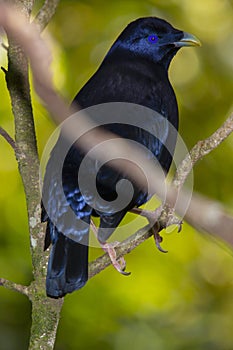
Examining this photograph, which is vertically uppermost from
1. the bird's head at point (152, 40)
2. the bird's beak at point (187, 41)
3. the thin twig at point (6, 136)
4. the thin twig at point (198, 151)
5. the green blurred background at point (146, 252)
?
the thin twig at point (198, 151)

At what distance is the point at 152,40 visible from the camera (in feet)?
11.3

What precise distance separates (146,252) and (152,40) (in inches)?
45.6

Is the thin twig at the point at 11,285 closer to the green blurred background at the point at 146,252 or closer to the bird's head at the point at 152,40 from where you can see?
the green blurred background at the point at 146,252

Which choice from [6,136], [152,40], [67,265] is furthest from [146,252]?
[6,136]

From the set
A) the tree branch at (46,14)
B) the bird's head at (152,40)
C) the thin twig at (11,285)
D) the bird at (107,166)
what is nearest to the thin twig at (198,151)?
the bird at (107,166)

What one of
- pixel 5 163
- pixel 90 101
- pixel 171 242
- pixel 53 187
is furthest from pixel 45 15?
pixel 171 242

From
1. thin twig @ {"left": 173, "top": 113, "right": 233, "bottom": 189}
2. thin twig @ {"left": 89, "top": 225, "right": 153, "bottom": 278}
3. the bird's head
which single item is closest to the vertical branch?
thin twig @ {"left": 89, "top": 225, "right": 153, "bottom": 278}

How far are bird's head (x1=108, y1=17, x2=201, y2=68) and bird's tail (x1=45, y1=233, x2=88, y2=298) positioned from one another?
1318 mm

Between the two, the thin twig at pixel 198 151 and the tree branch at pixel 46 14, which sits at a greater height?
the thin twig at pixel 198 151

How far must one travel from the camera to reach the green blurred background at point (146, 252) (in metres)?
3.57

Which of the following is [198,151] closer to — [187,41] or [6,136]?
[6,136]

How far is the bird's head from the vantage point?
3.38 m

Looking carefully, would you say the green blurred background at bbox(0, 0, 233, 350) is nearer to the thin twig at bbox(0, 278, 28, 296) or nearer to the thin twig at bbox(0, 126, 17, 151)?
the thin twig at bbox(0, 126, 17, 151)

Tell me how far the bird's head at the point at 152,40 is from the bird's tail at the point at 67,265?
132 centimetres
